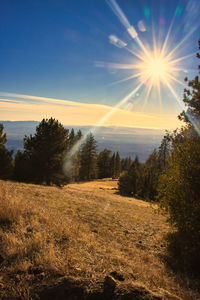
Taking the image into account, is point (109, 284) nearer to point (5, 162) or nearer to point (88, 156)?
point (5, 162)

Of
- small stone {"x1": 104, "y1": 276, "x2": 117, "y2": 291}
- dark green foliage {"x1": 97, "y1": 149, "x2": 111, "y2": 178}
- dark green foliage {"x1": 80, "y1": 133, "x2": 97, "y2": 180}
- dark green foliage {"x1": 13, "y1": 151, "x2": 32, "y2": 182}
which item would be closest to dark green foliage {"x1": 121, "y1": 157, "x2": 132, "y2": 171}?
dark green foliage {"x1": 97, "y1": 149, "x2": 111, "y2": 178}

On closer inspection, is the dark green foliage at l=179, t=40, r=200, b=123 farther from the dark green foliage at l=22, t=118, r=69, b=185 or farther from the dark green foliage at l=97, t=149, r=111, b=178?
the dark green foliage at l=97, t=149, r=111, b=178

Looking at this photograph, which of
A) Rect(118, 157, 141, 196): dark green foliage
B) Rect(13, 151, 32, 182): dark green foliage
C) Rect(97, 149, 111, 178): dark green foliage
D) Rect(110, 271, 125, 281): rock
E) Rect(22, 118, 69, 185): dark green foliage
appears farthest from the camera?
Rect(97, 149, 111, 178): dark green foliage

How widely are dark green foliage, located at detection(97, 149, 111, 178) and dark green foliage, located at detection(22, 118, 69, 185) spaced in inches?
1943

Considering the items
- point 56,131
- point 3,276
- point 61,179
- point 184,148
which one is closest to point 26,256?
point 3,276

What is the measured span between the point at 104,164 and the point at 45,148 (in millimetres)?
52177

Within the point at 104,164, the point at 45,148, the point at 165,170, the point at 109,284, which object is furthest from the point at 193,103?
the point at 104,164

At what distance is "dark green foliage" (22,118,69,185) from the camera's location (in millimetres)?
21219

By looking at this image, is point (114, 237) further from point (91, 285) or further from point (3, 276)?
point (3, 276)

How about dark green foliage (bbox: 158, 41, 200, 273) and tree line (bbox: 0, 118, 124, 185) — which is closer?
dark green foliage (bbox: 158, 41, 200, 273)

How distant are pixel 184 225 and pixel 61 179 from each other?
20.3m

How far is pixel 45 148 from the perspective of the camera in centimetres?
2122

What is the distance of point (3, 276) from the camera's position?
289 cm

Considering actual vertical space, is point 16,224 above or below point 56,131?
below
